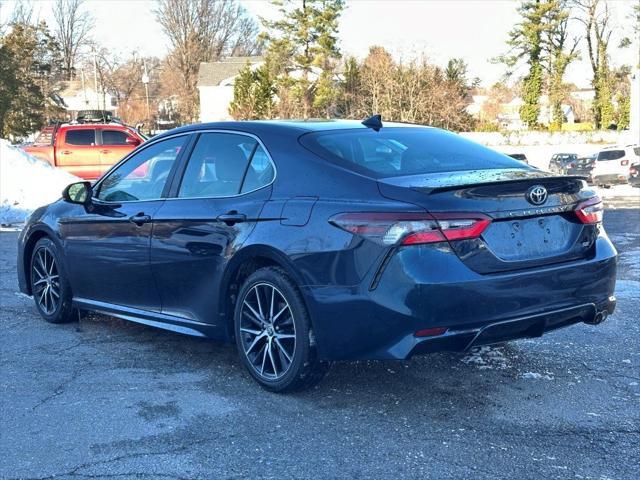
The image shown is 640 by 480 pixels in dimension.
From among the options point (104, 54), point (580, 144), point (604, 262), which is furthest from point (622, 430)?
point (104, 54)

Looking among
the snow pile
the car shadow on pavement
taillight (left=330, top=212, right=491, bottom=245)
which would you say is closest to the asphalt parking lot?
the car shadow on pavement

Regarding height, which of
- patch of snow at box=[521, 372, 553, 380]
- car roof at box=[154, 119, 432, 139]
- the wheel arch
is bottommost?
patch of snow at box=[521, 372, 553, 380]

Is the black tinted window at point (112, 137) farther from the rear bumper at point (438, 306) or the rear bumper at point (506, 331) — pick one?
the rear bumper at point (506, 331)

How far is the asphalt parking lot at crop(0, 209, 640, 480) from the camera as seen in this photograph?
359 cm

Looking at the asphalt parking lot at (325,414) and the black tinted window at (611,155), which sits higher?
the black tinted window at (611,155)

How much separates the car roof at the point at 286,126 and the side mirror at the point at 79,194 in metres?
1.01

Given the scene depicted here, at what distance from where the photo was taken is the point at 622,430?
13.0ft

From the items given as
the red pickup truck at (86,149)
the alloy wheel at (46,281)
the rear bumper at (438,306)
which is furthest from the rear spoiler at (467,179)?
the red pickup truck at (86,149)

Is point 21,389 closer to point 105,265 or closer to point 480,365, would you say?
point 105,265

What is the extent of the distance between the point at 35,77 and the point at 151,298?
5345 centimetres

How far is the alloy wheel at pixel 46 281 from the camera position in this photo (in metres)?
6.38

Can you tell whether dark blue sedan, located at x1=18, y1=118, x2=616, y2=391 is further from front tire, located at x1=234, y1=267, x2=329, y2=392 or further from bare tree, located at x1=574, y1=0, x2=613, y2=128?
bare tree, located at x1=574, y1=0, x2=613, y2=128

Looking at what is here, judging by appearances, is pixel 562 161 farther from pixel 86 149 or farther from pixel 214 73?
pixel 214 73

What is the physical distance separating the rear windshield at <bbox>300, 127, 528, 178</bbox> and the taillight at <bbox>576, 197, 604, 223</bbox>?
0.49 m
